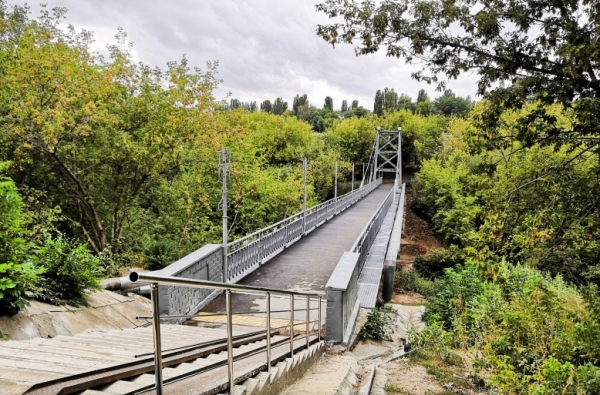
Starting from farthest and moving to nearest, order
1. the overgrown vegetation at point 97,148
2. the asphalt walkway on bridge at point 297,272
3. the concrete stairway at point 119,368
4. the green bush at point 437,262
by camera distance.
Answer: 1. the green bush at point 437,262
2. the overgrown vegetation at point 97,148
3. the asphalt walkway on bridge at point 297,272
4. the concrete stairway at point 119,368

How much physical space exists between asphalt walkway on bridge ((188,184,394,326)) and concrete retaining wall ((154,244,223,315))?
24 cm

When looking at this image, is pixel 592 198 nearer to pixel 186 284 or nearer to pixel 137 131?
pixel 186 284

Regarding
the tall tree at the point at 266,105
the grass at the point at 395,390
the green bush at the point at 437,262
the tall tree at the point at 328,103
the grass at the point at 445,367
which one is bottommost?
the green bush at the point at 437,262

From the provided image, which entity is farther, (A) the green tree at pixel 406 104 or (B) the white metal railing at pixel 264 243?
(A) the green tree at pixel 406 104

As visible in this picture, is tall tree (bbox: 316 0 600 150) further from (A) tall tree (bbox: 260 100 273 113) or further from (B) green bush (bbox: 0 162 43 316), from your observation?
(A) tall tree (bbox: 260 100 273 113)

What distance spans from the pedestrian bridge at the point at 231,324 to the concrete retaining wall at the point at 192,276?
0.02m

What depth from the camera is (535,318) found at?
20.8 ft

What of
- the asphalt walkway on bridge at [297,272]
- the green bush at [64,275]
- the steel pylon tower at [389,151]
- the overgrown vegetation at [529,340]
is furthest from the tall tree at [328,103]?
the green bush at [64,275]

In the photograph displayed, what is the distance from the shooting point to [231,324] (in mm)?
2551

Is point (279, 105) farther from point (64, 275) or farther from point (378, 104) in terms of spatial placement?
point (64, 275)

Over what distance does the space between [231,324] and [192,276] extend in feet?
16.2

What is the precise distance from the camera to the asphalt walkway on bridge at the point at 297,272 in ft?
25.3

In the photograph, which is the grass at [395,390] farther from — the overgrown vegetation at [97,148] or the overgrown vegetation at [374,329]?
the overgrown vegetation at [97,148]

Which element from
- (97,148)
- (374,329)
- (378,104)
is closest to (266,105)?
(378,104)
